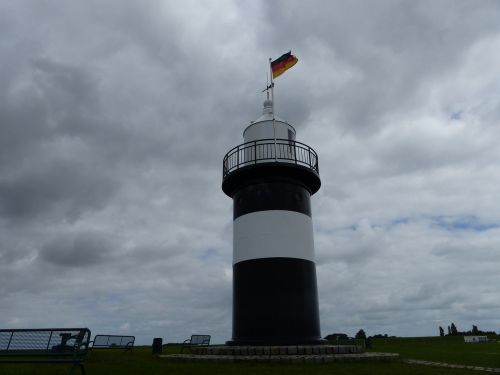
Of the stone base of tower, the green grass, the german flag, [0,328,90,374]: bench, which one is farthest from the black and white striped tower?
[0,328,90,374]: bench

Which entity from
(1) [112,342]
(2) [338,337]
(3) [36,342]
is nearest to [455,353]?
(2) [338,337]

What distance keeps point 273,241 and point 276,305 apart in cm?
219

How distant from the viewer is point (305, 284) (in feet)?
49.4

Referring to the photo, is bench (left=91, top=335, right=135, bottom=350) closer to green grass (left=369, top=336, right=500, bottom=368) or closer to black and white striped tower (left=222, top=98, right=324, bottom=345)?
black and white striped tower (left=222, top=98, right=324, bottom=345)

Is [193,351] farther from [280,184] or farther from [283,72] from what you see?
[283,72]

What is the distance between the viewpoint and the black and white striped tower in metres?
14.5

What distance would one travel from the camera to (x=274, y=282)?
14.6 metres

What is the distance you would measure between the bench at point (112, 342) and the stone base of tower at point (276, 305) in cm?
500

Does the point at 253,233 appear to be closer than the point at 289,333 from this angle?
No

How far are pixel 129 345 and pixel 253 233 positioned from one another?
7524 mm

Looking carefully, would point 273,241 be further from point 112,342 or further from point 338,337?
point 338,337

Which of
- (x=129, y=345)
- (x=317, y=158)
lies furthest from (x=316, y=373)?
(x=129, y=345)

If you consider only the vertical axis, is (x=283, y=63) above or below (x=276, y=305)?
above

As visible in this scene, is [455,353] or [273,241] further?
[455,353]
